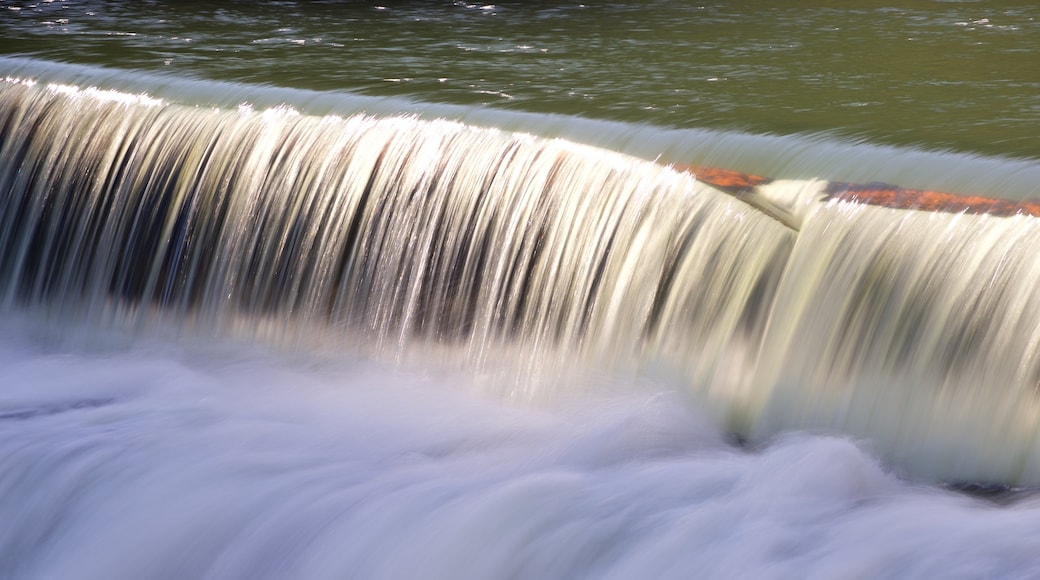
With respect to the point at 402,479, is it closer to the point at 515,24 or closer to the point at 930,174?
the point at 930,174

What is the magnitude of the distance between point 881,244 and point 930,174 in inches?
15.7

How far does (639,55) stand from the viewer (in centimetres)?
635

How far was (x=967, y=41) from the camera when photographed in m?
6.23

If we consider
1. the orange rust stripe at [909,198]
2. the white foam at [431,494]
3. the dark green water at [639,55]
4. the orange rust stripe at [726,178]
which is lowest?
the white foam at [431,494]

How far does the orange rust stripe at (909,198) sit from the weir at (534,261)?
16mm

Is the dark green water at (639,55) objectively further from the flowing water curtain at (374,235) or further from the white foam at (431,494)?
the white foam at (431,494)

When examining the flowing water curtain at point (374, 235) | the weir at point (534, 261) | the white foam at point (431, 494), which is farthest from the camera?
the flowing water curtain at point (374, 235)

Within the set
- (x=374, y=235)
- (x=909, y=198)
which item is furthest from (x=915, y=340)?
(x=374, y=235)

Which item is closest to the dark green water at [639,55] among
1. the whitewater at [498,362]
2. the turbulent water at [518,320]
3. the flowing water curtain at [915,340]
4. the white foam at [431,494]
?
the turbulent water at [518,320]

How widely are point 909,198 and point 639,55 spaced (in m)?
2.59

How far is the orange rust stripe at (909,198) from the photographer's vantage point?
150 inches

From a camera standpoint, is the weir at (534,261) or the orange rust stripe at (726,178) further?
the orange rust stripe at (726,178)

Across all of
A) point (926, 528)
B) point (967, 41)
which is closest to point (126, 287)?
point (926, 528)

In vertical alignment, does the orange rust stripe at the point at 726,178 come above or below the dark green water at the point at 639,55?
below
